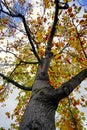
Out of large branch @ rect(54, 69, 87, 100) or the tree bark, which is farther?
large branch @ rect(54, 69, 87, 100)

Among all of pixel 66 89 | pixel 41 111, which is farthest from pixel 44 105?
pixel 66 89

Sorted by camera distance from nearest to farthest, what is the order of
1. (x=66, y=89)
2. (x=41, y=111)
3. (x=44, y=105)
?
(x=41, y=111)
(x=44, y=105)
(x=66, y=89)

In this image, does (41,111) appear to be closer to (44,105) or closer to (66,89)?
(44,105)

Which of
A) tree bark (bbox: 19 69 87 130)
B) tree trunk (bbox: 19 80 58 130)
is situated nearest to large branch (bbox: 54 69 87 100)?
tree bark (bbox: 19 69 87 130)

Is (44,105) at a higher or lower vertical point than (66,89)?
lower

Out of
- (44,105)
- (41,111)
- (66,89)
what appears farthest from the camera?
(66,89)

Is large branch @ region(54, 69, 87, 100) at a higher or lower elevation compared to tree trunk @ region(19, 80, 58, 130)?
higher

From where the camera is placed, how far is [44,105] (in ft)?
16.7

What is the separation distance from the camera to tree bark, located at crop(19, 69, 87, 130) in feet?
15.0

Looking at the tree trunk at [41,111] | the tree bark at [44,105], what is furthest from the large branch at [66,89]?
the tree trunk at [41,111]

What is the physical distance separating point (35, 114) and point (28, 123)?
319mm

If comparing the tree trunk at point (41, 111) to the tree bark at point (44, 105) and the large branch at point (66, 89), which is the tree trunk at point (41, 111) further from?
the large branch at point (66, 89)

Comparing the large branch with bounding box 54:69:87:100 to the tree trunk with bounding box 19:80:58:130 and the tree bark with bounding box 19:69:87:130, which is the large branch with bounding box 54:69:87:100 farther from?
the tree trunk with bounding box 19:80:58:130

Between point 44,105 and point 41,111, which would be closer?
point 41,111
